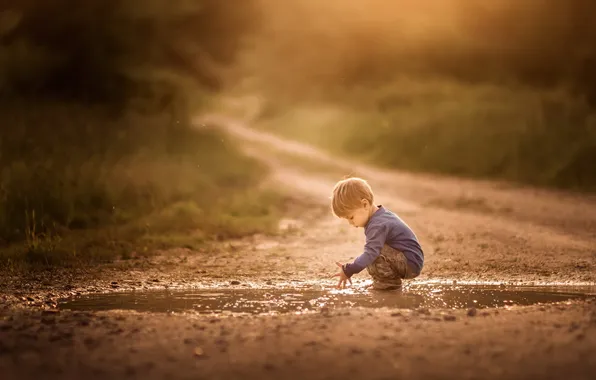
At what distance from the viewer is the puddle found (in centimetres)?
639

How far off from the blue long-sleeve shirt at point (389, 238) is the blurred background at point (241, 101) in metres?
3.36

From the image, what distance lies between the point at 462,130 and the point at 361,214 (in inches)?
421

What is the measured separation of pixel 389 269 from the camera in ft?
23.4

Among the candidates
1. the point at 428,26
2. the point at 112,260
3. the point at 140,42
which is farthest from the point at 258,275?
the point at 428,26

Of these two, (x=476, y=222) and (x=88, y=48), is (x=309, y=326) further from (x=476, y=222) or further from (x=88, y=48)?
(x=88, y=48)

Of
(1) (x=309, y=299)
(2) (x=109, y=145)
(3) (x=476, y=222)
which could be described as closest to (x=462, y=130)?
(3) (x=476, y=222)

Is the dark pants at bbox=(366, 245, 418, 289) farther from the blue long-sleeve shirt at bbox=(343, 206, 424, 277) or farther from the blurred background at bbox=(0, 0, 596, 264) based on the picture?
the blurred background at bbox=(0, 0, 596, 264)

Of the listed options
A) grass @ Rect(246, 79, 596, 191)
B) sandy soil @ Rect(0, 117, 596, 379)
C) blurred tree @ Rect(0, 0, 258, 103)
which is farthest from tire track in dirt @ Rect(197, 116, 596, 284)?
blurred tree @ Rect(0, 0, 258, 103)

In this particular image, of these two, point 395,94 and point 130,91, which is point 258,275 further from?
point 395,94

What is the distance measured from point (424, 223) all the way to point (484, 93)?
9.22 m

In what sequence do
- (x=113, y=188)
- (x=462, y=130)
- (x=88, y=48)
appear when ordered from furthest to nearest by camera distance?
(x=462, y=130) → (x=88, y=48) → (x=113, y=188)

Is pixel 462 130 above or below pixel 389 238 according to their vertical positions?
above

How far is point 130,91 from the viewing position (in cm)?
1728

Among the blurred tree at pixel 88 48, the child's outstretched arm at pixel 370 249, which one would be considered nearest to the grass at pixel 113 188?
the blurred tree at pixel 88 48
